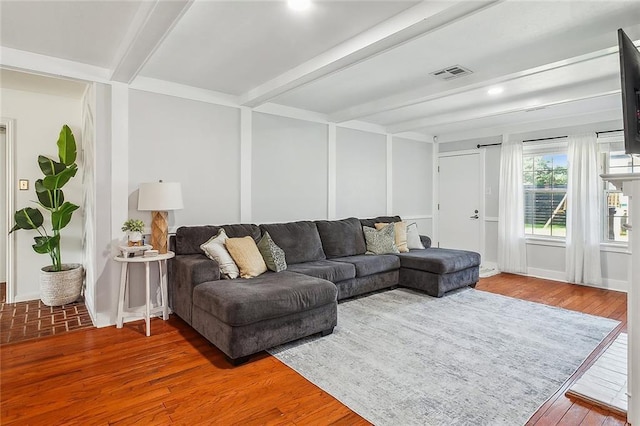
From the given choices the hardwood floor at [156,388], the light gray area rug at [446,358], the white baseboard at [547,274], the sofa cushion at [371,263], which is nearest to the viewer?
the hardwood floor at [156,388]

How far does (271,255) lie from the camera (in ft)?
11.7

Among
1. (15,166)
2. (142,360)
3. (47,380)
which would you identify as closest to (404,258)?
(142,360)

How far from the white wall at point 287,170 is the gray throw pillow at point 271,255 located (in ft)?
2.50

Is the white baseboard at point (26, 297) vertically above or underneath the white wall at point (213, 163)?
underneath

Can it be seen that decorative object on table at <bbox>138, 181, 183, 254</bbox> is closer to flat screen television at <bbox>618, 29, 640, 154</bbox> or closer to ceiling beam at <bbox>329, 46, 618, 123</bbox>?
ceiling beam at <bbox>329, 46, 618, 123</bbox>

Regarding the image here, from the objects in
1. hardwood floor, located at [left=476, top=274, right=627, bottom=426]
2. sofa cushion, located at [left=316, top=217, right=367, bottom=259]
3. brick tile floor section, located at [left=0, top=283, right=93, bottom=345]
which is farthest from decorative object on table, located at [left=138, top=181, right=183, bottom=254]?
hardwood floor, located at [left=476, top=274, right=627, bottom=426]

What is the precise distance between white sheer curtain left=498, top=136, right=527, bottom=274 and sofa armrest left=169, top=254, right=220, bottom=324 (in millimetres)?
4699

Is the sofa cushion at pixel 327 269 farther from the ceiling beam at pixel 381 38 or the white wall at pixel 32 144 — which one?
the white wall at pixel 32 144

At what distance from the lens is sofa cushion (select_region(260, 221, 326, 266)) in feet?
13.3

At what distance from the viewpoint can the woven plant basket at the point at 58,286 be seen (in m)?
3.79

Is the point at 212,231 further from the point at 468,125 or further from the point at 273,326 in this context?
the point at 468,125

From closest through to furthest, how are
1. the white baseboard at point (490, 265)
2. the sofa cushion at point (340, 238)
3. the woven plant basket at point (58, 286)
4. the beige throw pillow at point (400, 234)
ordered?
the woven plant basket at point (58, 286), the sofa cushion at point (340, 238), the beige throw pillow at point (400, 234), the white baseboard at point (490, 265)

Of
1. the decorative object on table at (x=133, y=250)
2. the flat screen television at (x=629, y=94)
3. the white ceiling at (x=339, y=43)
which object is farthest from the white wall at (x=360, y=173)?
the flat screen television at (x=629, y=94)

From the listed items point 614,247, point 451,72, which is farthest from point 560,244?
point 451,72
